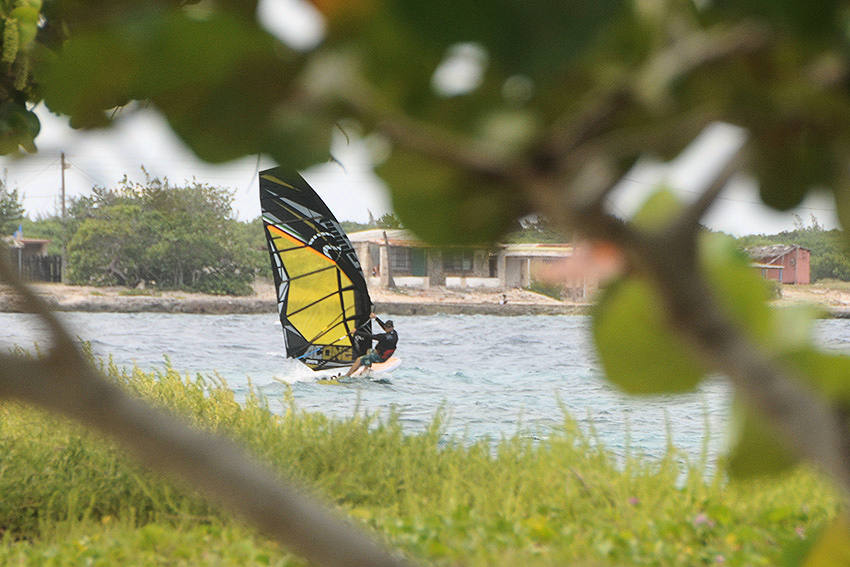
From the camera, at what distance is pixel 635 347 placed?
0.13 meters

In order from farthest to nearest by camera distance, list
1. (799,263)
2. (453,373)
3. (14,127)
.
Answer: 1. (453,373)
2. (14,127)
3. (799,263)

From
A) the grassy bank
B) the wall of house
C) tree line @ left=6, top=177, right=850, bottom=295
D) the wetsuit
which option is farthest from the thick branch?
tree line @ left=6, top=177, right=850, bottom=295

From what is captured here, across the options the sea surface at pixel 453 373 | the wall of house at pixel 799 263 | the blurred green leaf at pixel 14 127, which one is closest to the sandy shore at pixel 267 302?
the sea surface at pixel 453 373

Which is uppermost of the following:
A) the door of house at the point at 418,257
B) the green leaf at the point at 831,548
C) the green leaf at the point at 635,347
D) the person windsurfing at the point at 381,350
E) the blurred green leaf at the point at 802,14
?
the blurred green leaf at the point at 802,14

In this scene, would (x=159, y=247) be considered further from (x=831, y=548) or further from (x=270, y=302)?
(x=831, y=548)

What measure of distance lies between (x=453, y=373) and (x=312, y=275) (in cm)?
415


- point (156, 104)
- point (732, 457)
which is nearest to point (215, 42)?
point (156, 104)

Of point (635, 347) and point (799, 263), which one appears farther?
point (799, 263)

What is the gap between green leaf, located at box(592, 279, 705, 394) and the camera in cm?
13

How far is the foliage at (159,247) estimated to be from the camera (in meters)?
13.4

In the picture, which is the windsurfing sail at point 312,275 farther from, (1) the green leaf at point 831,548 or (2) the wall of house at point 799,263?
(1) the green leaf at point 831,548

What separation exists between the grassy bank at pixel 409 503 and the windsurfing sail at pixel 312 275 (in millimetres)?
2636

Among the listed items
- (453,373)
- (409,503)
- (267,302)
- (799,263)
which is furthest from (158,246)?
(799,263)

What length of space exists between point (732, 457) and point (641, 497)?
2489mm
